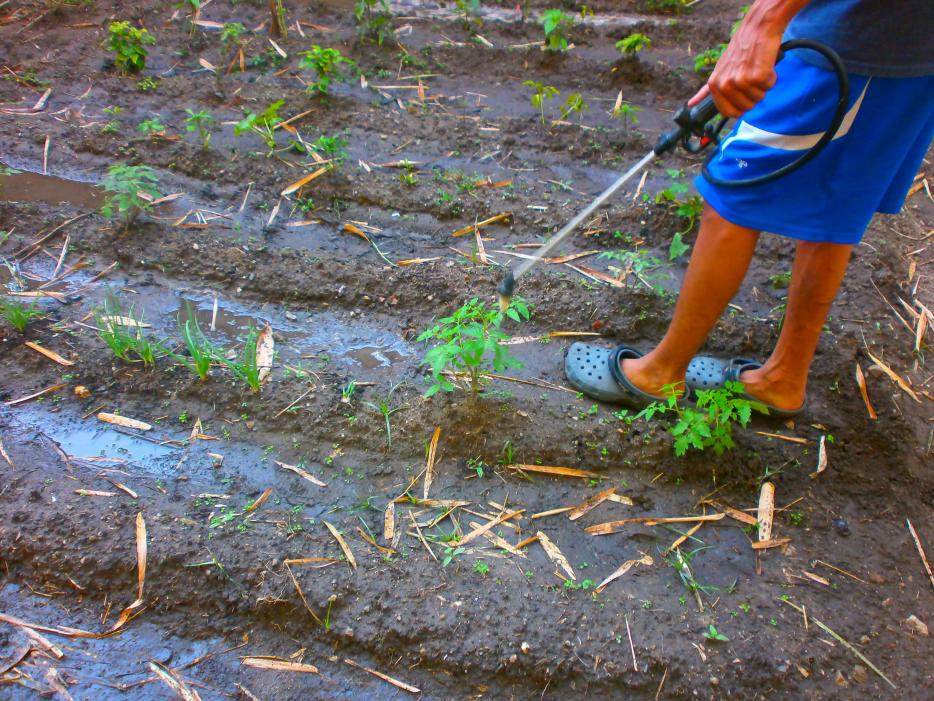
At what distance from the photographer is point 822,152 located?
1.95 m

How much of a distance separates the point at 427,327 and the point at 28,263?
2.02m

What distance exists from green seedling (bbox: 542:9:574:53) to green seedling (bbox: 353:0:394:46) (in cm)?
118

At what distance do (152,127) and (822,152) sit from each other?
135 inches

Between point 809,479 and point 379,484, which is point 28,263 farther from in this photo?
point 809,479

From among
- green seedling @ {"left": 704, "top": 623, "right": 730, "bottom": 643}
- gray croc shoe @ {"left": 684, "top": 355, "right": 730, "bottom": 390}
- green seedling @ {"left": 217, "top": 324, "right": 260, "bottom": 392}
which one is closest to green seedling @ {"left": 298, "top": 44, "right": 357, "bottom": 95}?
green seedling @ {"left": 217, "top": 324, "right": 260, "bottom": 392}

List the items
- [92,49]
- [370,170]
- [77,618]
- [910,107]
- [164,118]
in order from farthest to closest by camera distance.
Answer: [92,49], [164,118], [370,170], [77,618], [910,107]

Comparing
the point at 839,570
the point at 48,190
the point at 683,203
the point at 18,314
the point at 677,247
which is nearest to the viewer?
the point at 839,570

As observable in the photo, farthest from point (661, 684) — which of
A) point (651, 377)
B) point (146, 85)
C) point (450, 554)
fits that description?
point (146, 85)

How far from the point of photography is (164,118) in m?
4.02

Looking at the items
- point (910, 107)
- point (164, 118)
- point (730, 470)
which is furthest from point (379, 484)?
point (164, 118)

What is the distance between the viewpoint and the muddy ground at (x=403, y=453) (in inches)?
77.8

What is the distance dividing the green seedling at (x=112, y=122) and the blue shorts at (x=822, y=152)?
3.47 m

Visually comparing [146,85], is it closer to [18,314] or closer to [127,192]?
[127,192]

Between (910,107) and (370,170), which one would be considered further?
(370,170)
